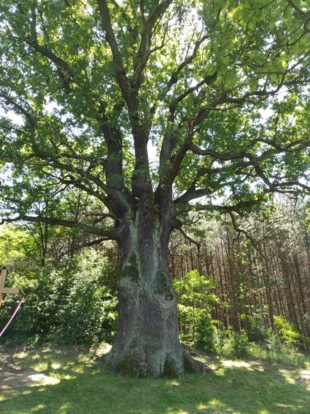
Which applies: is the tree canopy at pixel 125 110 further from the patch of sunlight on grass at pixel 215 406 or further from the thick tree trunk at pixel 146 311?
the patch of sunlight on grass at pixel 215 406

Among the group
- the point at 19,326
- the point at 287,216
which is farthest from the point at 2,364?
the point at 287,216

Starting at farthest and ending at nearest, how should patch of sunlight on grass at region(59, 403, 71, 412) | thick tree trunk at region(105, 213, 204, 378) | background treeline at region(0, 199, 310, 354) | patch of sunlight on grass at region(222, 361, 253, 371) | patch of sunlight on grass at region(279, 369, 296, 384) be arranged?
background treeline at region(0, 199, 310, 354) < patch of sunlight on grass at region(222, 361, 253, 371) < patch of sunlight on grass at region(279, 369, 296, 384) < thick tree trunk at region(105, 213, 204, 378) < patch of sunlight on grass at region(59, 403, 71, 412)

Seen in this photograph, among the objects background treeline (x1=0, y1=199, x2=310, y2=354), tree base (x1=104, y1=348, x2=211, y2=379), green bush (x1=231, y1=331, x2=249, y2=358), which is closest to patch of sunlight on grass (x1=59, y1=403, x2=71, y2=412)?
tree base (x1=104, y1=348, x2=211, y2=379)

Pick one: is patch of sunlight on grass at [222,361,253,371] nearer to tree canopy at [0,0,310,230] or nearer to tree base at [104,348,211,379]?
tree base at [104,348,211,379]

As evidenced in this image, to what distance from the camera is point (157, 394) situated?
512 cm

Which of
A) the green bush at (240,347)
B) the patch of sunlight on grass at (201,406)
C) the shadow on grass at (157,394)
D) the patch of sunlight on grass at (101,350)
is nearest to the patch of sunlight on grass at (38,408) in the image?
the shadow on grass at (157,394)

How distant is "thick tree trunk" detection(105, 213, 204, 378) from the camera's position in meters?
6.27

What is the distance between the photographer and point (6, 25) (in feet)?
25.2

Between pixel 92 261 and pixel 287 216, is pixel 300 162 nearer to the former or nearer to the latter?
pixel 287 216

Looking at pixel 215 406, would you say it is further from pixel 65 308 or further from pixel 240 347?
pixel 65 308

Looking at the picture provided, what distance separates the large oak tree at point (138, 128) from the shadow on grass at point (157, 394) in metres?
0.61

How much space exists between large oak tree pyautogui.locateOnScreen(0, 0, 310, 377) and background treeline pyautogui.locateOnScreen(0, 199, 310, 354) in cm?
132

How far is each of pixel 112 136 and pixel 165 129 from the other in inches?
75.5

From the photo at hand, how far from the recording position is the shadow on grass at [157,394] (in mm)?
4473
